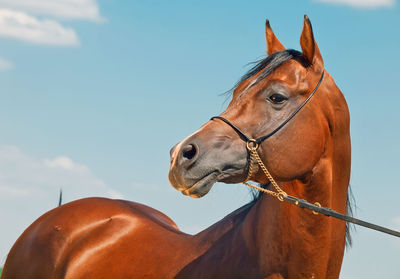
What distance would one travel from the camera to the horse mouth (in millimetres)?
3855

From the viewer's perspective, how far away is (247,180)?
13.1ft

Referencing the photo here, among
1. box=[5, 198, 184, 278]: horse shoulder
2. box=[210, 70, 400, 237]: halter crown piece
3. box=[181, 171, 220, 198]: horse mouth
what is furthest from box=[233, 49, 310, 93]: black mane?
box=[5, 198, 184, 278]: horse shoulder

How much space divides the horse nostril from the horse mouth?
165 mm

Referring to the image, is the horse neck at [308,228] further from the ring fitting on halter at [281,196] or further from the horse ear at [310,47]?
the horse ear at [310,47]

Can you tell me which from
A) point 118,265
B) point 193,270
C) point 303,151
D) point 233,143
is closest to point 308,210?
point 303,151

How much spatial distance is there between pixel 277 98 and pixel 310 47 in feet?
1.55

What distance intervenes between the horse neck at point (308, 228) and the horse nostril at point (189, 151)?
2.40ft

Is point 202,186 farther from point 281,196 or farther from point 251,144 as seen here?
point 281,196

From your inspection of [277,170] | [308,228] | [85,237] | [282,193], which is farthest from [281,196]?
[85,237]

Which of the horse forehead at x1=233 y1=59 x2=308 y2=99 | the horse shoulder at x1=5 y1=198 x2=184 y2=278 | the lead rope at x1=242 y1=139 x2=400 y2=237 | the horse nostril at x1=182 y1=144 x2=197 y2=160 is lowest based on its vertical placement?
the horse shoulder at x1=5 y1=198 x2=184 y2=278

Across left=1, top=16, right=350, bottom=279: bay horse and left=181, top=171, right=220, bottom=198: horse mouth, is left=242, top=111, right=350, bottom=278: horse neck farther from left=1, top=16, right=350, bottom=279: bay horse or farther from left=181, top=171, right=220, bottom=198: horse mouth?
left=181, top=171, right=220, bottom=198: horse mouth

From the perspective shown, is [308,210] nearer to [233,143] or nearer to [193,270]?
[233,143]

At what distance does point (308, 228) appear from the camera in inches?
158

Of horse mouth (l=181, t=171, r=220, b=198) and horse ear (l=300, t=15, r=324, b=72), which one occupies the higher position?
horse ear (l=300, t=15, r=324, b=72)
